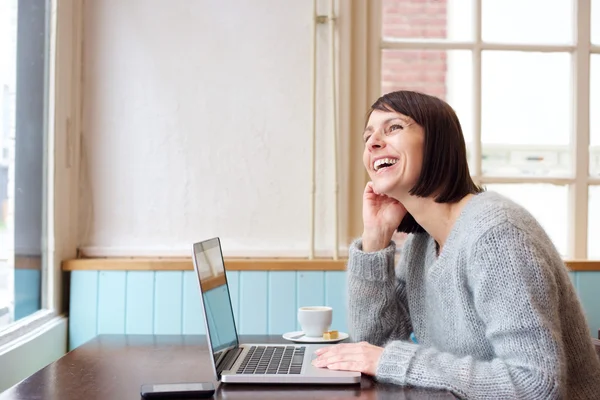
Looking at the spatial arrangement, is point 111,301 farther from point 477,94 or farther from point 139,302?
point 477,94

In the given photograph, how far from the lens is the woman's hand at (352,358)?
124 cm

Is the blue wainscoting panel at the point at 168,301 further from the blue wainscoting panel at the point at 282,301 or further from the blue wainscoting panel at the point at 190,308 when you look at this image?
the blue wainscoting panel at the point at 282,301

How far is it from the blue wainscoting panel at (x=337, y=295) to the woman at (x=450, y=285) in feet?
2.22

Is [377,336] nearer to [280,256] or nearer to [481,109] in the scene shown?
[280,256]

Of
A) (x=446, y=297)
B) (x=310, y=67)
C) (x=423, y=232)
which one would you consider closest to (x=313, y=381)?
(x=446, y=297)

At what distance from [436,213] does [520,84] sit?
131 centimetres

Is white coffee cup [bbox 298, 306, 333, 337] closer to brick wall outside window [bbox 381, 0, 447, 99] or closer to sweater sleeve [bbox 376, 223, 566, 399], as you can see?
sweater sleeve [bbox 376, 223, 566, 399]

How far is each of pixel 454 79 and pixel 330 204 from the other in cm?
70

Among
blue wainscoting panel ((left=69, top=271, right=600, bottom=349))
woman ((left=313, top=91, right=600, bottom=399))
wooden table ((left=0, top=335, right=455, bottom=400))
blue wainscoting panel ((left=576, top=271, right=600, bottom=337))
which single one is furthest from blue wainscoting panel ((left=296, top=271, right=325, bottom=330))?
blue wainscoting panel ((left=576, top=271, right=600, bottom=337))

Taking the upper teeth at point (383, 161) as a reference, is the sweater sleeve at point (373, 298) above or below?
below

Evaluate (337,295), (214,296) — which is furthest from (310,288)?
(214,296)

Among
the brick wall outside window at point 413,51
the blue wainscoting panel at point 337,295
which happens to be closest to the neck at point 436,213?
the blue wainscoting panel at point 337,295

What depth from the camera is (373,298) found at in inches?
62.8

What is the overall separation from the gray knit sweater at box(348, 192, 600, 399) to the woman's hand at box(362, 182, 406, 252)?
Result: 0.13 m
